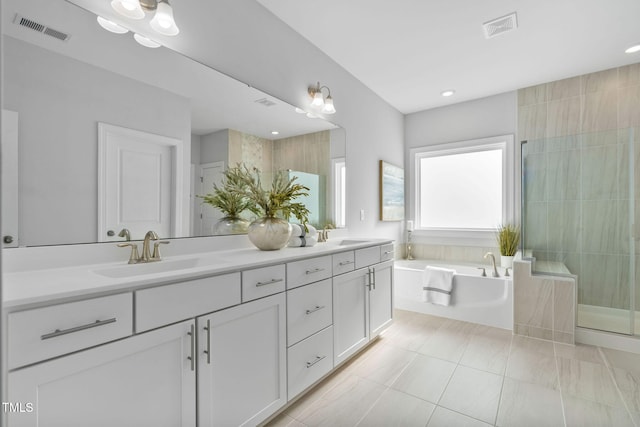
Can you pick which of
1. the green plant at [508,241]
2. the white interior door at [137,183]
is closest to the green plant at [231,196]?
the white interior door at [137,183]

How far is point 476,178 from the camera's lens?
3867 mm

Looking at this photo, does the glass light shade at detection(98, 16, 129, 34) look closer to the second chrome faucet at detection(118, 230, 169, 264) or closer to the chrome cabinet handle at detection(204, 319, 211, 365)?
the second chrome faucet at detection(118, 230, 169, 264)

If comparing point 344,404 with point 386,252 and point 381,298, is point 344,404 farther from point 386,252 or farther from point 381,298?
point 386,252

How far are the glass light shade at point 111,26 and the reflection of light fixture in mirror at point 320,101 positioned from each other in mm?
1391

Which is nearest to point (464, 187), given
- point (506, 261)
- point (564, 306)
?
point (506, 261)

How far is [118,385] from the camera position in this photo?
1.08m

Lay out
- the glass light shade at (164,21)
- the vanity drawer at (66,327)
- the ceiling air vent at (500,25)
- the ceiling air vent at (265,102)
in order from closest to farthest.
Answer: the vanity drawer at (66,327), the glass light shade at (164,21), the ceiling air vent at (265,102), the ceiling air vent at (500,25)

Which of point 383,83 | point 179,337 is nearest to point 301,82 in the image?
point 383,83

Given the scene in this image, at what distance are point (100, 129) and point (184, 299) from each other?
2.84ft

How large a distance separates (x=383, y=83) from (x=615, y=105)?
2168 mm

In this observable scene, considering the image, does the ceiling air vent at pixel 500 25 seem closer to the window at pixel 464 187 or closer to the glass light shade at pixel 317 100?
the glass light shade at pixel 317 100

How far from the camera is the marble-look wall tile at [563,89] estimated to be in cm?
319

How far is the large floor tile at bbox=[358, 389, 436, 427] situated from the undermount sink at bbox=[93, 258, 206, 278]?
4.00 feet

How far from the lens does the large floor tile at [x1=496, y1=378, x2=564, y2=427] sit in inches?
66.0
